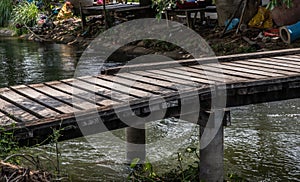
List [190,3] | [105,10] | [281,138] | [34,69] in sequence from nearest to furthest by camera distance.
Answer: [281,138] < [34,69] < [190,3] < [105,10]

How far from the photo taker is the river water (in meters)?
6.24

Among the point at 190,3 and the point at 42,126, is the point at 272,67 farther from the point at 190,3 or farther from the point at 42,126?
the point at 190,3

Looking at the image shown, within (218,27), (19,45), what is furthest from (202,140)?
(19,45)

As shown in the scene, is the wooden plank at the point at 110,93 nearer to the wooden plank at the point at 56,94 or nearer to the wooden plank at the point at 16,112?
the wooden plank at the point at 56,94

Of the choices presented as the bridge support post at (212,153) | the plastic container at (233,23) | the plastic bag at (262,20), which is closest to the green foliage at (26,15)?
the plastic container at (233,23)

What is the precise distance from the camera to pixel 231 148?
23.0 ft

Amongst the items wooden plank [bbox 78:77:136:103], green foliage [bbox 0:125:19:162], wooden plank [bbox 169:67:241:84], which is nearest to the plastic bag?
wooden plank [bbox 169:67:241:84]

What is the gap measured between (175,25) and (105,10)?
2.82m

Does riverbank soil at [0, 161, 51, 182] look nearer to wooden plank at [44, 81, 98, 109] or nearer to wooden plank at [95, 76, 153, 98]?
wooden plank at [44, 81, 98, 109]

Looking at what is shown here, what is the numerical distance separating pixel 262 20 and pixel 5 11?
42.7ft

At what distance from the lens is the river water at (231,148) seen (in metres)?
6.24

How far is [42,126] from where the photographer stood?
4.19 metres

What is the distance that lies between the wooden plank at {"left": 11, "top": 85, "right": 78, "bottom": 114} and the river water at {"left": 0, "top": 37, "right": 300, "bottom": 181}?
2.41 feet

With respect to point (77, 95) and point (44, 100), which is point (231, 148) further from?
point (44, 100)
